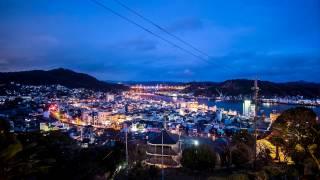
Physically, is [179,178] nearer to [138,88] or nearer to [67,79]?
[67,79]

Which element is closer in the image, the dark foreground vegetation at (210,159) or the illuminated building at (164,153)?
the dark foreground vegetation at (210,159)

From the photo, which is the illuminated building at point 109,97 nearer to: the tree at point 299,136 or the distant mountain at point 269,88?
the distant mountain at point 269,88

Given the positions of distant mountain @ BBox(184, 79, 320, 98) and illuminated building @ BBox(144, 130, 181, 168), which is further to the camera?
distant mountain @ BBox(184, 79, 320, 98)

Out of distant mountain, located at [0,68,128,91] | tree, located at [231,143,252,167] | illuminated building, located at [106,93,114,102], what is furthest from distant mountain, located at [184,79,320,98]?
tree, located at [231,143,252,167]

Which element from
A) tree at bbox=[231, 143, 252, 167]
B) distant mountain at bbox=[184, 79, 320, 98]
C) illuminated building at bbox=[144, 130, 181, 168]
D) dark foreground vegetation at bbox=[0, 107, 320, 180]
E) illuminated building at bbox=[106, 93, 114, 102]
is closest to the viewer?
dark foreground vegetation at bbox=[0, 107, 320, 180]

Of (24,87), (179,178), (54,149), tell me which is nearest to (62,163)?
(54,149)

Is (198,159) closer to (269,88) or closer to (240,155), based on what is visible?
(240,155)

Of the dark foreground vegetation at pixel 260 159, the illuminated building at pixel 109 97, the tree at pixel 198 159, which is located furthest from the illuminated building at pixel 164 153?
the illuminated building at pixel 109 97

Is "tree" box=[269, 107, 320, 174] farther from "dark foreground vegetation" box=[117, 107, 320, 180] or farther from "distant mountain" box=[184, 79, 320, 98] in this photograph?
"distant mountain" box=[184, 79, 320, 98]
